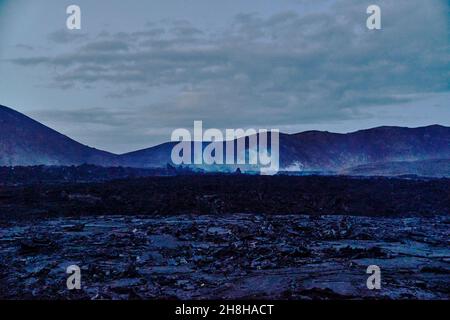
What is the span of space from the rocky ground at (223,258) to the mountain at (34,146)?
4356 cm

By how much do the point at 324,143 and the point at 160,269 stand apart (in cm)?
6892

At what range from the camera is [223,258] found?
32.7ft

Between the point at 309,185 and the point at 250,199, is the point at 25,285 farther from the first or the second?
the point at 309,185

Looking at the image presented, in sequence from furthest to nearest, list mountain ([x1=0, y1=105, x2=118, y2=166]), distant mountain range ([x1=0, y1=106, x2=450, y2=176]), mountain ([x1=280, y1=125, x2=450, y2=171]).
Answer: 1. mountain ([x1=280, y1=125, x2=450, y2=171])
2. distant mountain range ([x1=0, y1=106, x2=450, y2=176])
3. mountain ([x1=0, y1=105, x2=118, y2=166])

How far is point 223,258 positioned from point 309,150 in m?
62.8

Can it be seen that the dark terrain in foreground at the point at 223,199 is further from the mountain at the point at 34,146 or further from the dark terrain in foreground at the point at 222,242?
the mountain at the point at 34,146

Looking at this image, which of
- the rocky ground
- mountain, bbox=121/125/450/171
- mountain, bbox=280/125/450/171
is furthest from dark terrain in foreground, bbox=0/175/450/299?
mountain, bbox=280/125/450/171

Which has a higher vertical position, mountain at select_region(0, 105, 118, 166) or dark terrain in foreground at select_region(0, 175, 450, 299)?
mountain at select_region(0, 105, 118, 166)

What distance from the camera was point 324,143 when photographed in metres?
76.2

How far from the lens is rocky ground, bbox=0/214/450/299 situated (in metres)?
7.65

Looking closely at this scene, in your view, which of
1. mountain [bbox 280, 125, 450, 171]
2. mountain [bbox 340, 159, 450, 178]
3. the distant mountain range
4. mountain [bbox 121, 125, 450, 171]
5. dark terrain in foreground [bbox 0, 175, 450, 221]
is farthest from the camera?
mountain [bbox 280, 125, 450, 171]

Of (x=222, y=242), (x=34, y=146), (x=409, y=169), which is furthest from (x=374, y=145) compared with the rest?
(x=222, y=242)

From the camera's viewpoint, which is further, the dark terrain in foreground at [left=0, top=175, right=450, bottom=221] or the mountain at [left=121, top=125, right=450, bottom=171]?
the mountain at [left=121, top=125, right=450, bottom=171]

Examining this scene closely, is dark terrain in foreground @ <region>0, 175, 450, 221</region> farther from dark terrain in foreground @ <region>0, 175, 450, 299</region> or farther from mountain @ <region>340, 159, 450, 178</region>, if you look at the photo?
mountain @ <region>340, 159, 450, 178</region>
